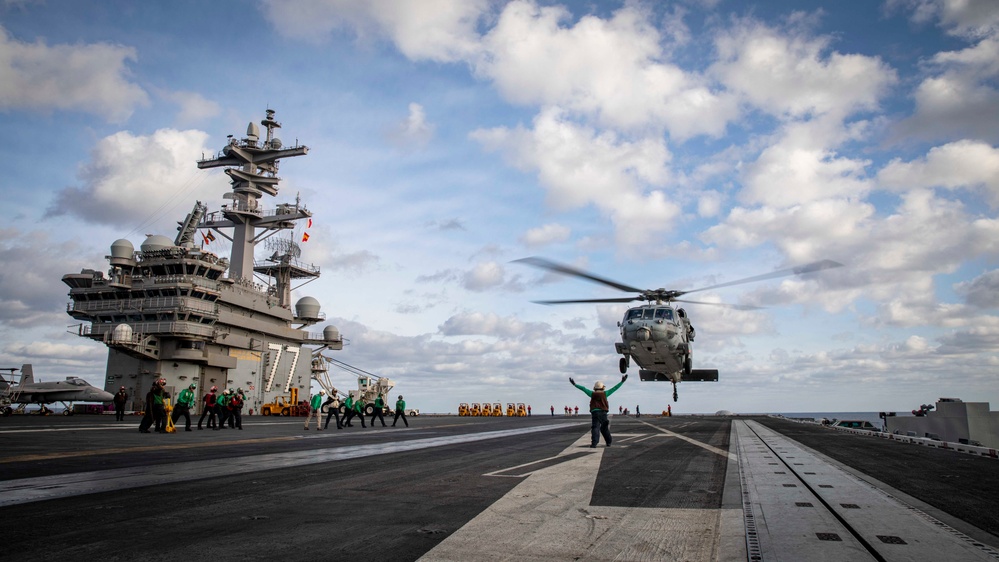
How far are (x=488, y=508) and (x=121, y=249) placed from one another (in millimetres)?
59350

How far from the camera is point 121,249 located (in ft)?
180

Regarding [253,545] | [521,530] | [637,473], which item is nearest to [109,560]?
[253,545]

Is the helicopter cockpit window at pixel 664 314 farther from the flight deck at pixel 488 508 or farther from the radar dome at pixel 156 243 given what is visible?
the radar dome at pixel 156 243

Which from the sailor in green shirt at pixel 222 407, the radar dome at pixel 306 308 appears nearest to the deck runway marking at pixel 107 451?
the sailor in green shirt at pixel 222 407

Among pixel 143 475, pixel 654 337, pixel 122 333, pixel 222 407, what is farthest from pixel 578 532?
pixel 122 333

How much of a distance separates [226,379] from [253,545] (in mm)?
59286

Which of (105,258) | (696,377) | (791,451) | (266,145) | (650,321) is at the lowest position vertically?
(791,451)

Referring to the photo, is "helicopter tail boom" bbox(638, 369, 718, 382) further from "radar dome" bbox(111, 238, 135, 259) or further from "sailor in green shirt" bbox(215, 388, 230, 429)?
"radar dome" bbox(111, 238, 135, 259)

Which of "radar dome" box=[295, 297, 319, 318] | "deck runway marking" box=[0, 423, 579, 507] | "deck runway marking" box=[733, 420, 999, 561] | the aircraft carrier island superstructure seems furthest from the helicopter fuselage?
"radar dome" box=[295, 297, 319, 318]

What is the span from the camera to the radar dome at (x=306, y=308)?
73.2 m

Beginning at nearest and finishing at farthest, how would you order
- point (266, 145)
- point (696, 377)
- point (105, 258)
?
point (696, 377) < point (105, 258) < point (266, 145)

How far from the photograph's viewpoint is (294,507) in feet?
23.7

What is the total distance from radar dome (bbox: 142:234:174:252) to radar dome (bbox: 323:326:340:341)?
2438cm

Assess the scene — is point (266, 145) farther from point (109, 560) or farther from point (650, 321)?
point (109, 560)
